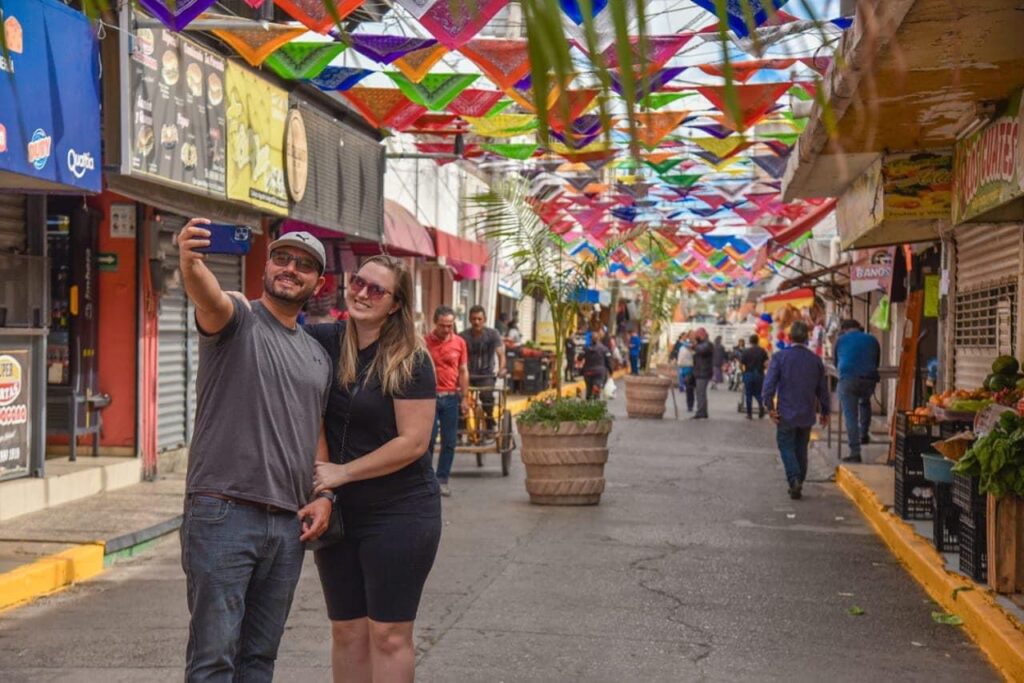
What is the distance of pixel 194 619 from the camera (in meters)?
4.16

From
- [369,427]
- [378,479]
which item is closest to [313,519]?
[378,479]

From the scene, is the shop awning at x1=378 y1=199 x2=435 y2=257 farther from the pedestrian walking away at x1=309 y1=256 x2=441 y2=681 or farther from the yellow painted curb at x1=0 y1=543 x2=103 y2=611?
the pedestrian walking away at x1=309 y1=256 x2=441 y2=681

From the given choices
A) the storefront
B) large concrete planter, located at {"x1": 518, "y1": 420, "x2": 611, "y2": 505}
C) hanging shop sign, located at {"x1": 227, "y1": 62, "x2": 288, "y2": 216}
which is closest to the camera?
the storefront

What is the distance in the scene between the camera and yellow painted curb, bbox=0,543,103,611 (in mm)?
8344

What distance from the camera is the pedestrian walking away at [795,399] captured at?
14.2 meters

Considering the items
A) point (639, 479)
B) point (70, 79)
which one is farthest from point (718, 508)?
point (70, 79)

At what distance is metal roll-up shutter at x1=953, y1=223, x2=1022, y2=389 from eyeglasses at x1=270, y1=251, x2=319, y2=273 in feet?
26.6

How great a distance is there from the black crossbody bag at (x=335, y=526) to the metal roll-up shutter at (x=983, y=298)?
7885mm

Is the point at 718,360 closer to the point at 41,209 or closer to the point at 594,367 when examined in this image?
the point at 594,367

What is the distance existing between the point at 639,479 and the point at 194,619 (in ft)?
40.0

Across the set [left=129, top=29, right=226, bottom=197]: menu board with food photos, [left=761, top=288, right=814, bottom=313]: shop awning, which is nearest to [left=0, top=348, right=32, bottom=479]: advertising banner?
[left=129, top=29, right=226, bottom=197]: menu board with food photos

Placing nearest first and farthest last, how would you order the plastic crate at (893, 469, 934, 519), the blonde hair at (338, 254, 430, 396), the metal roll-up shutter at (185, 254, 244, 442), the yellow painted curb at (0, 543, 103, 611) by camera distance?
1. the blonde hair at (338, 254, 430, 396)
2. the yellow painted curb at (0, 543, 103, 611)
3. the plastic crate at (893, 469, 934, 519)
4. the metal roll-up shutter at (185, 254, 244, 442)

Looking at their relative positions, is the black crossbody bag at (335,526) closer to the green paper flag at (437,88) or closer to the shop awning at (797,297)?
the green paper flag at (437,88)

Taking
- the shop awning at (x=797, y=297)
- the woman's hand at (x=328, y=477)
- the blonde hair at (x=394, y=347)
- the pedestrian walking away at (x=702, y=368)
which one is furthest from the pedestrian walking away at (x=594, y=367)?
the woman's hand at (x=328, y=477)
